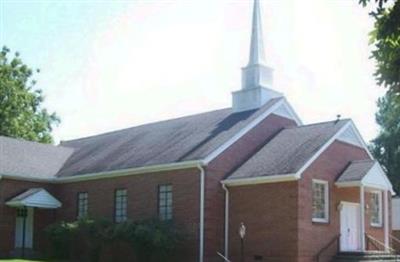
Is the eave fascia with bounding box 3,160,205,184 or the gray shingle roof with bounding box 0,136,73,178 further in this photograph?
the gray shingle roof with bounding box 0,136,73,178

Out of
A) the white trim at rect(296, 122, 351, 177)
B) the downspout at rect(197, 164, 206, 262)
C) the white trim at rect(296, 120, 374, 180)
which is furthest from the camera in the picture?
the downspout at rect(197, 164, 206, 262)

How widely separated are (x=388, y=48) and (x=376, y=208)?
2030cm

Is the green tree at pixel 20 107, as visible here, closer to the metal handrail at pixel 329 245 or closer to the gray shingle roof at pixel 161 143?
the gray shingle roof at pixel 161 143

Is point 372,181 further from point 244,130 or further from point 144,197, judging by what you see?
point 144,197

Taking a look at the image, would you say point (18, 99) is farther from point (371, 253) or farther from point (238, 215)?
point (371, 253)

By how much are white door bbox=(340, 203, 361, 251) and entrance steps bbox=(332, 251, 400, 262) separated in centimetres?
89

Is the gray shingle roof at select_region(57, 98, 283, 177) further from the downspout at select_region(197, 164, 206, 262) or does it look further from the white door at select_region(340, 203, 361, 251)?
the white door at select_region(340, 203, 361, 251)

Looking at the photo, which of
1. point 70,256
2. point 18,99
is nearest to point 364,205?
point 70,256

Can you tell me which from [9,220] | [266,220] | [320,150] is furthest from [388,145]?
[9,220]

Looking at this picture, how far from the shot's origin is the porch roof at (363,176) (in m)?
24.3

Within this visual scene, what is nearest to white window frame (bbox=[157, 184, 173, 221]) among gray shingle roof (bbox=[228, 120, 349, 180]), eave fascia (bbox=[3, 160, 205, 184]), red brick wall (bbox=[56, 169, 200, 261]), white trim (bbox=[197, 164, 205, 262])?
red brick wall (bbox=[56, 169, 200, 261])

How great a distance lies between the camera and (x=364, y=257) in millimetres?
22969

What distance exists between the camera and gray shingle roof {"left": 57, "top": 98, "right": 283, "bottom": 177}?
25.9m

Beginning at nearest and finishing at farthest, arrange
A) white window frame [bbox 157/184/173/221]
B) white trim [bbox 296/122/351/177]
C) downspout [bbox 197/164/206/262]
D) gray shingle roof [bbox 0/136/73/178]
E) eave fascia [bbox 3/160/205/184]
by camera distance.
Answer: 1. white trim [bbox 296/122/351/177]
2. downspout [bbox 197/164/206/262]
3. eave fascia [bbox 3/160/205/184]
4. white window frame [bbox 157/184/173/221]
5. gray shingle roof [bbox 0/136/73/178]
